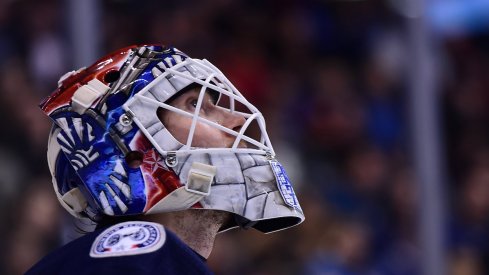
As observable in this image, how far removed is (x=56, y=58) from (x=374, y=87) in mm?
1822

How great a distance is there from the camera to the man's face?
2090 millimetres

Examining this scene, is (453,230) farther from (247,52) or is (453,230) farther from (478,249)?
(247,52)

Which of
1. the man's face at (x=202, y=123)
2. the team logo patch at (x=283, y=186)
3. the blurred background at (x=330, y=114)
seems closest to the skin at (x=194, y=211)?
the man's face at (x=202, y=123)

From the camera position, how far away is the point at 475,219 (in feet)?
16.8

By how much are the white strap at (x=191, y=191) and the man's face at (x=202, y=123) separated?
2.3 inches

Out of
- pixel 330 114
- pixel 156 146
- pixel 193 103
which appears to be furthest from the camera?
pixel 330 114

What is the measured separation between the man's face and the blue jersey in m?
0.27

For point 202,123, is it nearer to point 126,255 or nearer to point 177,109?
point 177,109

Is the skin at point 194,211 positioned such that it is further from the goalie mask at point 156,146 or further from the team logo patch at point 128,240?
the team logo patch at point 128,240

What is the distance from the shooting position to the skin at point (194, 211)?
81.6 inches

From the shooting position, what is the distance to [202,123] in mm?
2096

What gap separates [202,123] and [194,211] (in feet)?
0.53

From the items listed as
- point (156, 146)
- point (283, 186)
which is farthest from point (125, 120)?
point (283, 186)

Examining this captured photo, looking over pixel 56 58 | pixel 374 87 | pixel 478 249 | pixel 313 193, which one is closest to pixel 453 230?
pixel 478 249
